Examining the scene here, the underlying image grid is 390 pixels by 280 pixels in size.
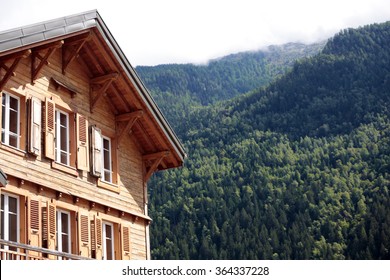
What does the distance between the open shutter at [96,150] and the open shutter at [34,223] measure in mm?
3170

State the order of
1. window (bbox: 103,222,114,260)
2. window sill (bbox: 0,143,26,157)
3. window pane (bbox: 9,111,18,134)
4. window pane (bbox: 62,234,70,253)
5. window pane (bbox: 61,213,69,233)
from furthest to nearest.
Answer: window (bbox: 103,222,114,260), window pane (bbox: 61,213,69,233), window pane (bbox: 62,234,70,253), window pane (bbox: 9,111,18,134), window sill (bbox: 0,143,26,157)

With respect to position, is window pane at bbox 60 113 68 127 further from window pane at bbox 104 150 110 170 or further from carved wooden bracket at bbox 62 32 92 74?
window pane at bbox 104 150 110 170

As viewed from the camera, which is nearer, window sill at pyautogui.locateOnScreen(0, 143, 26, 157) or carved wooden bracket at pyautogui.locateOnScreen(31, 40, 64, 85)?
window sill at pyautogui.locateOnScreen(0, 143, 26, 157)

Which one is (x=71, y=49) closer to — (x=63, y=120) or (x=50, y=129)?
(x=63, y=120)

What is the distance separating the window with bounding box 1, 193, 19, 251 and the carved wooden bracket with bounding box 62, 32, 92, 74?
4.97 meters

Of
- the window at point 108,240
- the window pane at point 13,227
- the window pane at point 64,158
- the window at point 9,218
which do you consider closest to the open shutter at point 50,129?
the window pane at point 64,158

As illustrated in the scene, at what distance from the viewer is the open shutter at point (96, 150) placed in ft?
77.8

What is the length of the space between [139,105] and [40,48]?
15.7 ft

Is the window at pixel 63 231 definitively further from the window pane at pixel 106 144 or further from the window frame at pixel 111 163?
the window pane at pixel 106 144

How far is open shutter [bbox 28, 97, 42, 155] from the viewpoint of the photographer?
21089mm

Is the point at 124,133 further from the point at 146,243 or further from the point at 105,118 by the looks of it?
the point at 146,243

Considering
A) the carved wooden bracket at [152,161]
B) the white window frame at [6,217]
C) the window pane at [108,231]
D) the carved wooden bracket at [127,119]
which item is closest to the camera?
the white window frame at [6,217]

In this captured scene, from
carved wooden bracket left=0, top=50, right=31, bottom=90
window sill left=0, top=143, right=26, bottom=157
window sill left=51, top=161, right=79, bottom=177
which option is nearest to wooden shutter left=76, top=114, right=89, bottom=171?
window sill left=51, top=161, right=79, bottom=177
